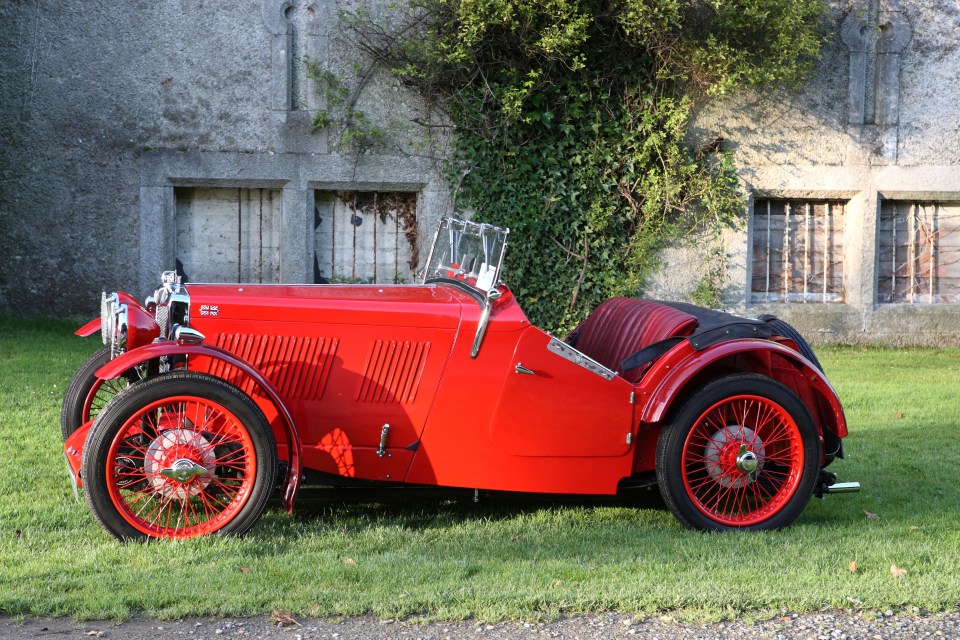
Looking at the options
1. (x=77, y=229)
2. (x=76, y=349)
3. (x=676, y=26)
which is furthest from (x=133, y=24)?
(x=676, y=26)

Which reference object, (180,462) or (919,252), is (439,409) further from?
(919,252)

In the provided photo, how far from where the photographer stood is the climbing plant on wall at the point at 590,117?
1016 centimetres

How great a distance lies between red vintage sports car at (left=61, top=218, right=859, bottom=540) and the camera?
4074 mm

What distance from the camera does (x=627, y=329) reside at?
506cm

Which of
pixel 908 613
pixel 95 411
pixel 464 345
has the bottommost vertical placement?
pixel 908 613

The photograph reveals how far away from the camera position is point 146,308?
4684 mm

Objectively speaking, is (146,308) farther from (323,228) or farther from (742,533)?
(323,228)

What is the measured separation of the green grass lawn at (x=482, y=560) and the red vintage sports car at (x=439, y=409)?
22 cm

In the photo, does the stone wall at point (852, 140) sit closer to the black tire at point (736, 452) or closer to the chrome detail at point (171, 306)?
the black tire at point (736, 452)

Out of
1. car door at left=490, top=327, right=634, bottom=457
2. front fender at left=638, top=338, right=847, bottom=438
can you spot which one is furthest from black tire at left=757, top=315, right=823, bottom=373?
car door at left=490, top=327, right=634, bottom=457

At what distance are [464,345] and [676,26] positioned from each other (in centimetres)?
682

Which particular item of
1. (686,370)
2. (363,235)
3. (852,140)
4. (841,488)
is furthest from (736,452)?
(852,140)

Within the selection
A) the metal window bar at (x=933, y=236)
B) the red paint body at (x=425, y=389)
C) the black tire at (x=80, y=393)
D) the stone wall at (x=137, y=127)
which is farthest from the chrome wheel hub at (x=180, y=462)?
the metal window bar at (x=933, y=236)

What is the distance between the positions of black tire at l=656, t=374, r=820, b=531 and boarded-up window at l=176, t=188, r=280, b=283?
695cm
